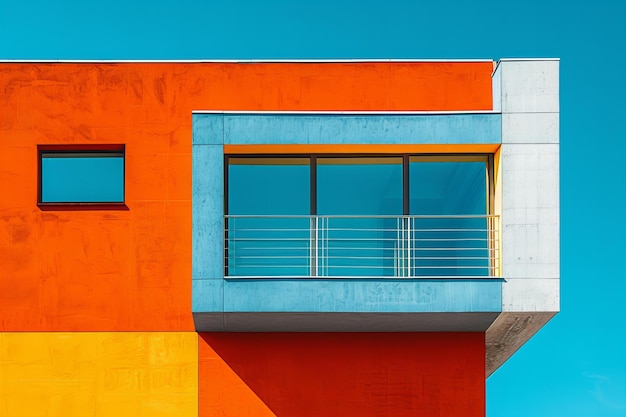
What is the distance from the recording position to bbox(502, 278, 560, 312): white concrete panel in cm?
1016

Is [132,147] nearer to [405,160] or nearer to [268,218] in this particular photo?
[268,218]

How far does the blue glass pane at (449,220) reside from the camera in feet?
35.7

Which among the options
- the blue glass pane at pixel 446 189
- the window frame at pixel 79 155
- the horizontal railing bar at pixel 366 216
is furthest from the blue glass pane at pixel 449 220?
the window frame at pixel 79 155

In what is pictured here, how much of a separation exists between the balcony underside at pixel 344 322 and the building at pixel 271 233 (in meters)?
0.04

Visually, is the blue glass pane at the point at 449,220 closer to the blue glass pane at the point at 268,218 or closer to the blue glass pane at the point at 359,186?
the blue glass pane at the point at 359,186

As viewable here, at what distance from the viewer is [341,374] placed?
422 inches

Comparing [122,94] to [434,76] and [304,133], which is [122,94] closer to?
[304,133]

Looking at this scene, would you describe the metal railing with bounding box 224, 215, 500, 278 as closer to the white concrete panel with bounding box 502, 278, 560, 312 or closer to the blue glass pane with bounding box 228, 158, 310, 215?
the blue glass pane with bounding box 228, 158, 310, 215

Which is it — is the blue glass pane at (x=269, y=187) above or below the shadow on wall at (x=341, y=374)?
above

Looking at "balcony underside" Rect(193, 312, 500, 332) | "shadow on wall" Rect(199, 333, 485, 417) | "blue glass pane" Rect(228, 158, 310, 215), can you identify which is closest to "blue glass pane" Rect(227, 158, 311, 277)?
"blue glass pane" Rect(228, 158, 310, 215)

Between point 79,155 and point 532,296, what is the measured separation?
6.39m

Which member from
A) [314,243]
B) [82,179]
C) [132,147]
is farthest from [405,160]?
[82,179]

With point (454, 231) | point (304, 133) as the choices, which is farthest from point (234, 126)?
point (454, 231)

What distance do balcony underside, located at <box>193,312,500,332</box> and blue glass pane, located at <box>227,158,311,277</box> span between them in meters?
0.67
